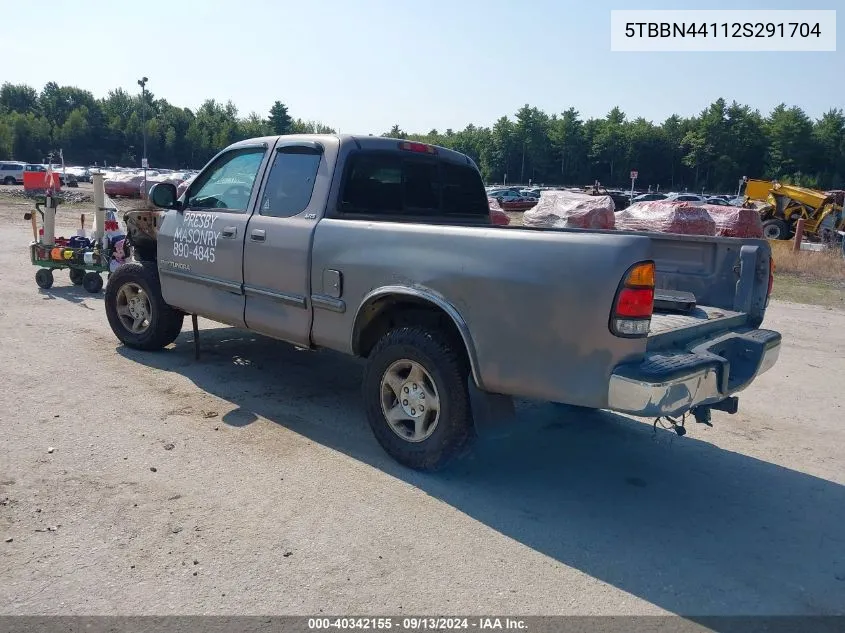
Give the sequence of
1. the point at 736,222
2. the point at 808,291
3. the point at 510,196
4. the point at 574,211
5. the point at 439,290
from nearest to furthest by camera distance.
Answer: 1. the point at 439,290
2. the point at 808,291
3. the point at 736,222
4. the point at 574,211
5. the point at 510,196

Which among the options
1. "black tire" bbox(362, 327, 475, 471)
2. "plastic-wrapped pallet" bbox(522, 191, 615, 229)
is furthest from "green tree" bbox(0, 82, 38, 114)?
"black tire" bbox(362, 327, 475, 471)

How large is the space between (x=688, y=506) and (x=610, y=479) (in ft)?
1.68

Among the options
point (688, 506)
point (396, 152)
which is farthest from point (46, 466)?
point (688, 506)

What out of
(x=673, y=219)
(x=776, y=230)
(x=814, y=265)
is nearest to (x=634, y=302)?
(x=673, y=219)

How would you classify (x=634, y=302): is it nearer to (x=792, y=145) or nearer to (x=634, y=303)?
(x=634, y=303)

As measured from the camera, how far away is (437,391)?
406 cm

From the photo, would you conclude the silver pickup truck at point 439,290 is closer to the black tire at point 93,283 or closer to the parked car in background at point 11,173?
the black tire at point 93,283

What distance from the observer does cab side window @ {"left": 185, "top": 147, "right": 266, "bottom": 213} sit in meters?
5.50

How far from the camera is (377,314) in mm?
4520

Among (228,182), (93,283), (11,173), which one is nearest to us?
(228,182)

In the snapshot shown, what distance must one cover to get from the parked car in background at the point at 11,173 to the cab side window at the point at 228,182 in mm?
54450

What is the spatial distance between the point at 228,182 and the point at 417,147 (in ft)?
5.30

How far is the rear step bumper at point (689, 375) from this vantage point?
3.30m

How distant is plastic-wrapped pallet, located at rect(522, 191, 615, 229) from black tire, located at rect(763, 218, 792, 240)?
11.5m
